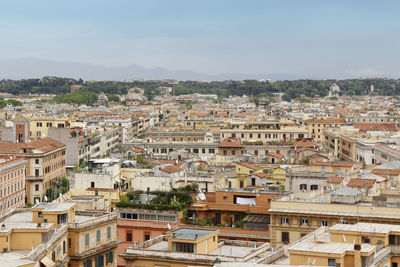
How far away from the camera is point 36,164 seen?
7031cm

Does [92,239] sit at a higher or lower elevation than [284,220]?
lower

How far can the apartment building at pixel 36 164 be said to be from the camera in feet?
226

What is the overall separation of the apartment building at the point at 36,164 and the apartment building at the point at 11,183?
2387 mm

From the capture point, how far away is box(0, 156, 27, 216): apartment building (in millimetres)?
59844

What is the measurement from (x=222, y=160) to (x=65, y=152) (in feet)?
74.1

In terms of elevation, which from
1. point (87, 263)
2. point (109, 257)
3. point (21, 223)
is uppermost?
point (21, 223)

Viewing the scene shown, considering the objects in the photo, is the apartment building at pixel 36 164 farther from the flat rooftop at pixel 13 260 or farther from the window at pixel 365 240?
the window at pixel 365 240

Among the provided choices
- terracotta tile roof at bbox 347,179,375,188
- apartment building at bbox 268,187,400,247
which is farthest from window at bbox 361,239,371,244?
terracotta tile roof at bbox 347,179,375,188

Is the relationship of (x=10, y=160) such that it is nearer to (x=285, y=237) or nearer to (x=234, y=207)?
(x=234, y=207)

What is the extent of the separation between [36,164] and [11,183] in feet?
26.7

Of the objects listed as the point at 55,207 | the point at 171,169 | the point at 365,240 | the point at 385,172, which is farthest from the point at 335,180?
the point at 365,240

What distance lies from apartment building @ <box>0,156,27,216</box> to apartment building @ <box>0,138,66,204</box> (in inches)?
94.0

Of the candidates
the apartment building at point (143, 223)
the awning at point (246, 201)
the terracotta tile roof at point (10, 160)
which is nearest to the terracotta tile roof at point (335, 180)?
the awning at point (246, 201)

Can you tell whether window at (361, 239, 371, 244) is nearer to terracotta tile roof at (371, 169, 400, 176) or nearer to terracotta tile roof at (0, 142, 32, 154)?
terracotta tile roof at (371, 169, 400, 176)
